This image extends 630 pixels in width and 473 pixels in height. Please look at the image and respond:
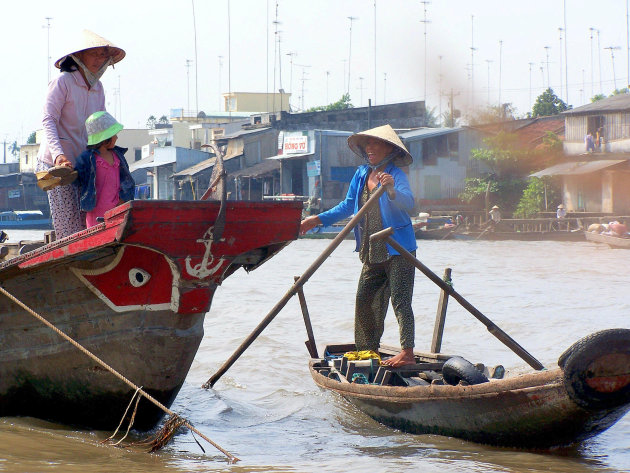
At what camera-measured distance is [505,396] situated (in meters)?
3.87

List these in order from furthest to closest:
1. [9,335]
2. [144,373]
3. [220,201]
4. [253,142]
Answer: [253,142] < [9,335] < [144,373] < [220,201]

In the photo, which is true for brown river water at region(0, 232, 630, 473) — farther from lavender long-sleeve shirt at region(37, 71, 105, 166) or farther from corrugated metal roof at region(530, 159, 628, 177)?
corrugated metal roof at region(530, 159, 628, 177)

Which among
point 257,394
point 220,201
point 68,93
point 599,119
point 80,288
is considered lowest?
point 257,394

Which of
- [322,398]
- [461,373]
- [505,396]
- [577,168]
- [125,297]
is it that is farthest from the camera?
[577,168]

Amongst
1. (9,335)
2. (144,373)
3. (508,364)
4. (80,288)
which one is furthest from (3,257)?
(508,364)

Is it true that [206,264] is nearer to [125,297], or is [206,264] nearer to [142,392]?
[125,297]

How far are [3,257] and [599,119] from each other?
22.2m

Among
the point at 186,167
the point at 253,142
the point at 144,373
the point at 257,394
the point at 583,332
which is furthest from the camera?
the point at 186,167

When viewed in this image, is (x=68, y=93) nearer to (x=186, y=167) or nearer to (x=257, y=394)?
(x=257, y=394)

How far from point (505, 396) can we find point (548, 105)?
106 ft

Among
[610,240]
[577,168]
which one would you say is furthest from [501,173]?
[610,240]

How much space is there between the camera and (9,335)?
4.62 meters

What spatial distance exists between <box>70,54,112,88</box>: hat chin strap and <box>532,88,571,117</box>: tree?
31.7m

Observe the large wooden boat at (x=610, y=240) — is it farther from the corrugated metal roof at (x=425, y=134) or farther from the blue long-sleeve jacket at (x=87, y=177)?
the blue long-sleeve jacket at (x=87, y=177)
